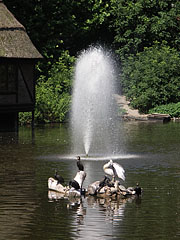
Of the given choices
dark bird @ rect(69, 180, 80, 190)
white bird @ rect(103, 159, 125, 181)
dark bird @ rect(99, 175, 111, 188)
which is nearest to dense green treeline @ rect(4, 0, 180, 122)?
white bird @ rect(103, 159, 125, 181)

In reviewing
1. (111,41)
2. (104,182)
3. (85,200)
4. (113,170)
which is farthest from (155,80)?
(85,200)

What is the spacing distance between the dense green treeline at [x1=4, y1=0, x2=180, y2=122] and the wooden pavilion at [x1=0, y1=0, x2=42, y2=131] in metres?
3.96

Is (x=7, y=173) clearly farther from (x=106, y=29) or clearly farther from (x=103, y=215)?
(x=106, y=29)

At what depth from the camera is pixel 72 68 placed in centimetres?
5228

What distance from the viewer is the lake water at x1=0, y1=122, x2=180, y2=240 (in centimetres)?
1744

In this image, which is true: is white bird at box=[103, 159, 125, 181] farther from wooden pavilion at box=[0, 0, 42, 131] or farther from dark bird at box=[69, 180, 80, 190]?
wooden pavilion at box=[0, 0, 42, 131]

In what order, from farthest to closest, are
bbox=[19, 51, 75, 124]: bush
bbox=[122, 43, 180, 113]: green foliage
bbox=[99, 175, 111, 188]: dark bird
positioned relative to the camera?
bbox=[122, 43, 180, 113]: green foliage, bbox=[19, 51, 75, 124]: bush, bbox=[99, 175, 111, 188]: dark bird

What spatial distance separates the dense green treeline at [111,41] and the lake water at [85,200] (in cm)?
1528

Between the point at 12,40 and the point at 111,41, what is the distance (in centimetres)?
1946

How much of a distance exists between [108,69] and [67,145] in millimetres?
24502

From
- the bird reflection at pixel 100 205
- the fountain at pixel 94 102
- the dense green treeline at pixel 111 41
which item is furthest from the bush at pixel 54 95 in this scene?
the bird reflection at pixel 100 205

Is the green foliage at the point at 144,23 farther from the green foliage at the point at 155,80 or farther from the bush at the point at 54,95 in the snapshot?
the bush at the point at 54,95

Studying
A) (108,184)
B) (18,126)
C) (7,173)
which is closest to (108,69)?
(18,126)

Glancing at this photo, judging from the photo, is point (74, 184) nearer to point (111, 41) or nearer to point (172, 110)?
point (172, 110)
